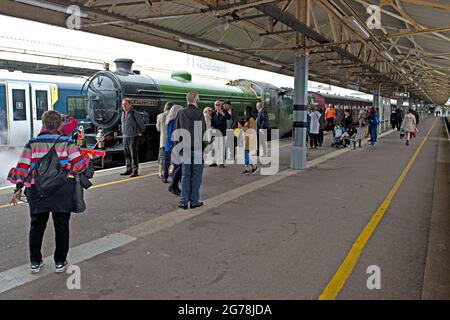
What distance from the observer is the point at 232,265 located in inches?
160

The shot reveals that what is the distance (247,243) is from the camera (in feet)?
15.5

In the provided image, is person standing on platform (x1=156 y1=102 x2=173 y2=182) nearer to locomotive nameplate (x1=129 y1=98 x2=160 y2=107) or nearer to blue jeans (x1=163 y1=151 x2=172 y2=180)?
blue jeans (x1=163 y1=151 x2=172 y2=180)

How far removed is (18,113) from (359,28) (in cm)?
1098

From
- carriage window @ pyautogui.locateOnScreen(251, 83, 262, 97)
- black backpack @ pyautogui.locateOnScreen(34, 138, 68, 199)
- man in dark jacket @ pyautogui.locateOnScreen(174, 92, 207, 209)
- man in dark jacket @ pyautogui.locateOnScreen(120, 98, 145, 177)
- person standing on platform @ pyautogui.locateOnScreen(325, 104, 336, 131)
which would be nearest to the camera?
black backpack @ pyautogui.locateOnScreen(34, 138, 68, 199)

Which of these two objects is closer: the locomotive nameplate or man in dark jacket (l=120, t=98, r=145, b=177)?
man in dark jacket (l=120, t=98, r=145, b=177)

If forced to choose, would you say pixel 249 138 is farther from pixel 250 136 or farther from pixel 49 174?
pixel 49 174

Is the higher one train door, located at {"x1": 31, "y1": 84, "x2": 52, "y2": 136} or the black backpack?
train door, located at {"x1": 31, "y1": 84, "x2": 52, "y2": 136}

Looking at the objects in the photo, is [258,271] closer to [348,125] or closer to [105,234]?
[105,234]

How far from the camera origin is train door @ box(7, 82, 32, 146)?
12.3 m

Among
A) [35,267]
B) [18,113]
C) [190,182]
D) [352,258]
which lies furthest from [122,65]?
[352,258]

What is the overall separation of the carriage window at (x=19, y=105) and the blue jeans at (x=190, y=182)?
9.02 metres

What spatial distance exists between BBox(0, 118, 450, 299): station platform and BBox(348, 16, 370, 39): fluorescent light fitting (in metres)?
4.07

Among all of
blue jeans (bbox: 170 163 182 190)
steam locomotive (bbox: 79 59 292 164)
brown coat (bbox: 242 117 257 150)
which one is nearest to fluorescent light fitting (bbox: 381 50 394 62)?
steam locomotive (bbox: 79 59 292 164)
